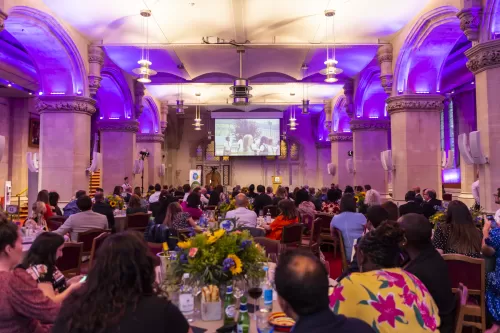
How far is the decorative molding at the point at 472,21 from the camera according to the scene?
6.31 m

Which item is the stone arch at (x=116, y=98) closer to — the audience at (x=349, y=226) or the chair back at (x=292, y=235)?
the chair back at (x=292, y=235)

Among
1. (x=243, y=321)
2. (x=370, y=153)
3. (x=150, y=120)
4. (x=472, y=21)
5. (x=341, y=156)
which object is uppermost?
(x=150, y=120)

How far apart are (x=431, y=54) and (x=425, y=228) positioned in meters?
7.95

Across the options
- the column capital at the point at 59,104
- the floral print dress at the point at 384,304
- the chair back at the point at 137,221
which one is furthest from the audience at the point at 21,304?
the column capital at the point at 59,104

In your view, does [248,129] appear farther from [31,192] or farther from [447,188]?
[31,192]

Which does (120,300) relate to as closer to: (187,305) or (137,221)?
(187,305)

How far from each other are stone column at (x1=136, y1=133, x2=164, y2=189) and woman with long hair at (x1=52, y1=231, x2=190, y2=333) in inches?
637

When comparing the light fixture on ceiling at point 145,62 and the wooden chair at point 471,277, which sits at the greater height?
the light fixture on ceiling at point 145,62

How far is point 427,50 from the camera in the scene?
29.8 feet

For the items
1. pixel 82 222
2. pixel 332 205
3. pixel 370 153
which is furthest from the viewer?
pixel 370 153

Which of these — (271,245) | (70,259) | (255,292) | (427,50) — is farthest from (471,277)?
(427,50)

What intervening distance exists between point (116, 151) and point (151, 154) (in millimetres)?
3535

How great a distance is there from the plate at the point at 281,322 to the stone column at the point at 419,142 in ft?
26.9

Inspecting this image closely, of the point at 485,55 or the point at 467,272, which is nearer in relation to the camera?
the point at 467,272
